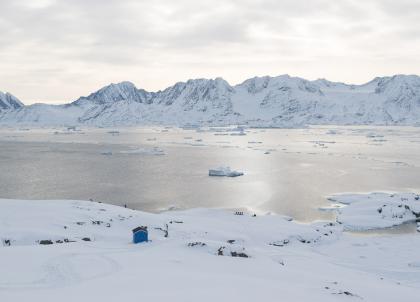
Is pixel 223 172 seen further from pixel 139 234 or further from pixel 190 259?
pixel 190 259

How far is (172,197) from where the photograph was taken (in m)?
52.3

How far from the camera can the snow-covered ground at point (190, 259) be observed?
44.0 feet

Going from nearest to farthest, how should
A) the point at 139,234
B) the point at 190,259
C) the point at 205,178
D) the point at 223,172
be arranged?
the point at 190,259
the point at 139,234
the point at 205,178
the point at 223,172

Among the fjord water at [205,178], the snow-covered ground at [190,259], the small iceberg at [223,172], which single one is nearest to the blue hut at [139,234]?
the snow-covered ground at [190,259]

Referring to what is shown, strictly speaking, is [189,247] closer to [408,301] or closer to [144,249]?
[144,249]

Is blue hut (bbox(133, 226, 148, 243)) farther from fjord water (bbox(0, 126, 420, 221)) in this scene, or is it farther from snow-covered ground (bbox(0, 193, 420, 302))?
fjord water (bbox(0, 126, 420, 221))

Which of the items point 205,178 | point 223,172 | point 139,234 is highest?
point 139,234

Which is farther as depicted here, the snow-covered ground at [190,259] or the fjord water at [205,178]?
the fjord water at [205,178]

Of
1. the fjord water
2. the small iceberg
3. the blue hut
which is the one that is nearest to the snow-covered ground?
the blue hut

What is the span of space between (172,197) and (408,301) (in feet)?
124

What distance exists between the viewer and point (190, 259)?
18453 mm

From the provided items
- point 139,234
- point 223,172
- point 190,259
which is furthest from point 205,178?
point 190,259

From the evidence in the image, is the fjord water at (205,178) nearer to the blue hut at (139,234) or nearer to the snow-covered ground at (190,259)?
the snow-covered ground at (190,259)

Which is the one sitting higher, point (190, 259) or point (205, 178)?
point (190, 259)
